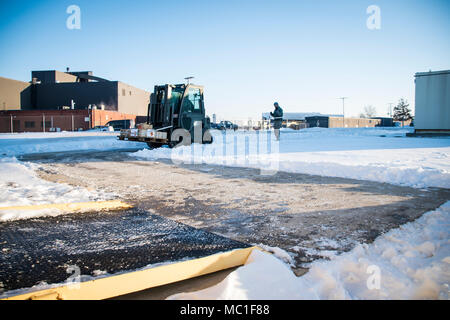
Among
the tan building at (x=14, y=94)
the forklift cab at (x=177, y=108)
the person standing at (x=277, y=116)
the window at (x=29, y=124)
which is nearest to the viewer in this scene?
the forklift cab at (x=177, y=108)

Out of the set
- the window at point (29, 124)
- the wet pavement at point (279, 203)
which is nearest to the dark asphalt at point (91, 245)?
the wet pavement at point (279, 203)

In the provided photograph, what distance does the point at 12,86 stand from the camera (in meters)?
46.1

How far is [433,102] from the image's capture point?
16828 millimetres

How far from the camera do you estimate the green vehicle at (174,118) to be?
11234mm

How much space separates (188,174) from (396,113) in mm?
80268

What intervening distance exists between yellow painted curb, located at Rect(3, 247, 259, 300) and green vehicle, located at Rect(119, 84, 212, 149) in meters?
9.48

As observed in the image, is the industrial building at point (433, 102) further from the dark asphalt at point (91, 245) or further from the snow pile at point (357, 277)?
the dark asphalt at point (91, 245)

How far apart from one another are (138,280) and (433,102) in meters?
20.4

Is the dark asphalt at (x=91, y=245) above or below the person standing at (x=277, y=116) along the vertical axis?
below

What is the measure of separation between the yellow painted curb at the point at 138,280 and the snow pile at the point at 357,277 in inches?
5.8

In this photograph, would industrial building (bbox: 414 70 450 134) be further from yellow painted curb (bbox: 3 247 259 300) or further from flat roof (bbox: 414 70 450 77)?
yellow painted curb (bbox: 3 247 259 300)

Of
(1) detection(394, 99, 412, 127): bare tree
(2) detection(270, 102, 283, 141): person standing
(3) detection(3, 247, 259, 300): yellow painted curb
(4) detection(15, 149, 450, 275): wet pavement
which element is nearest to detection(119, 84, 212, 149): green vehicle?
(2) detection(270, 102, 283, 141): person standing

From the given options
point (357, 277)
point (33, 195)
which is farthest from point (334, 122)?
point (357, 277)

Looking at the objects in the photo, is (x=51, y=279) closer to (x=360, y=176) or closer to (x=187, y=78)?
(x=360, y=176)
